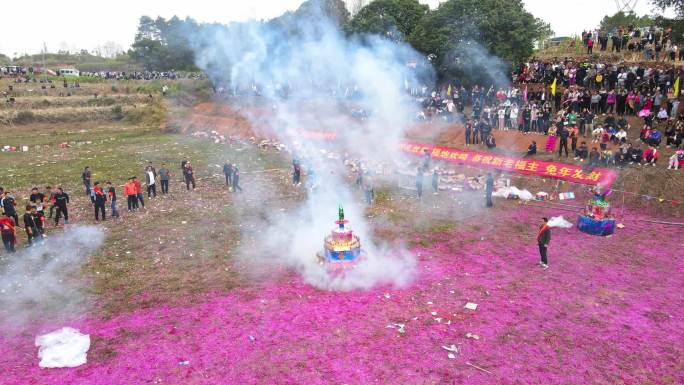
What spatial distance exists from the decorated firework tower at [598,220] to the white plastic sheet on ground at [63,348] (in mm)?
12636

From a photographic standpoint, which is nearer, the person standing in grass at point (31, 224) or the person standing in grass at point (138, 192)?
the person standing in grass at point (31, 224)

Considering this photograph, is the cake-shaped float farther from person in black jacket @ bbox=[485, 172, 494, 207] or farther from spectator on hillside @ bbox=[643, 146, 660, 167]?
spectator on hillside @ bbox=[643, 146, 660, 167]

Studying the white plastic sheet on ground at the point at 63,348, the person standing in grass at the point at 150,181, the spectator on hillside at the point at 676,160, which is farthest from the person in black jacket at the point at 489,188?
the white plastic sheet on ground at the point at 63,348

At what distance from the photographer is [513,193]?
56.7 ft

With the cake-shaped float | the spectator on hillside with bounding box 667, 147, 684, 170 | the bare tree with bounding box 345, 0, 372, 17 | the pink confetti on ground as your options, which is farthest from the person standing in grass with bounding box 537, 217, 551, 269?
the bare tree with bounding box 345, 0, 372, 17

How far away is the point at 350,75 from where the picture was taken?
2159 centimetres

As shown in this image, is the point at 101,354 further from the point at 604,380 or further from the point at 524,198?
the point at 524,198

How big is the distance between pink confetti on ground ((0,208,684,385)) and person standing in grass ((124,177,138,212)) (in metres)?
7.24

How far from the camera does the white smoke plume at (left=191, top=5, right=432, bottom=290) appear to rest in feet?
55.3

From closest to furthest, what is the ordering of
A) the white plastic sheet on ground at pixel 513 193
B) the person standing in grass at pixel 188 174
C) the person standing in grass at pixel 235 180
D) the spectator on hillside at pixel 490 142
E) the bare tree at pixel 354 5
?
1. the white plastic sheet on ground at pixel 513 193
2. the person standing in grass at pixel 235 180
3. the person standing in grass at pixel 188 174
4. the spectator on hillside at pixel 490 142
5. the bare tree at pixel 354 5

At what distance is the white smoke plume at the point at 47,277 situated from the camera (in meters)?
9.91

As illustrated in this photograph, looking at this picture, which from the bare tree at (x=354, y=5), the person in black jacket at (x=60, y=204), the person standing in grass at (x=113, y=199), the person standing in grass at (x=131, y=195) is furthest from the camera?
the bare tree at (x=354, y=5)

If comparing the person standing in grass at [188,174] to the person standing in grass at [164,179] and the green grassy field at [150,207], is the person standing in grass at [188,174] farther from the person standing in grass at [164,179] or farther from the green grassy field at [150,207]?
the person standing in grass at [164,179]

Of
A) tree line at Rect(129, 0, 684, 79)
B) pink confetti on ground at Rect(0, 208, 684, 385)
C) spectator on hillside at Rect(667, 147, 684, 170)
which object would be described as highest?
tree line at Rect(129, 0, 684, 79)
